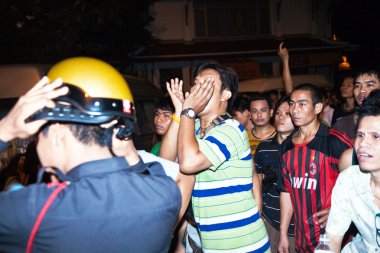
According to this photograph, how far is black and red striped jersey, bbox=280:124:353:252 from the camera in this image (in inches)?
145

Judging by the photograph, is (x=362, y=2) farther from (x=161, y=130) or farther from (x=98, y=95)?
(x=98, y=95)

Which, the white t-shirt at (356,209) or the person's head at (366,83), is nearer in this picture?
the white t-shirt at (356,209)

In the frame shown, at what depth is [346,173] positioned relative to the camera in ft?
9.00

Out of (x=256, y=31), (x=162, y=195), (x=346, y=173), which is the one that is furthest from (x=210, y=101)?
(x=256, y=31)

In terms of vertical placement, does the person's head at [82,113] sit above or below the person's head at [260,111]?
above

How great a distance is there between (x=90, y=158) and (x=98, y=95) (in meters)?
0.27

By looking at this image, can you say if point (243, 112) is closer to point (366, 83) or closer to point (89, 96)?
point (366, 83)

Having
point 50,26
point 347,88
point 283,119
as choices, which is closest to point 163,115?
point 283,119

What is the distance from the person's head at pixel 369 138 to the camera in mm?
2490

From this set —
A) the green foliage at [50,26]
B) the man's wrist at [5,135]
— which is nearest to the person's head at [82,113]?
the man's wrist at [5,135]

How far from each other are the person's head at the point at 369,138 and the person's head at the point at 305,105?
1.42 m

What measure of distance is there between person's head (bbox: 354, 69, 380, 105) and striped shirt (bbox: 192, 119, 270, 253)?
2568 mm

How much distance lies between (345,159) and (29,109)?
2674 millimetres

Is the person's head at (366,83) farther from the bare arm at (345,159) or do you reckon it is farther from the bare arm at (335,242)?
the bare arm at (335,242)
